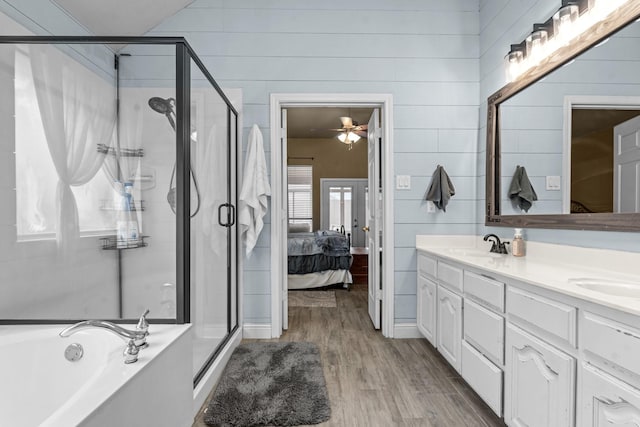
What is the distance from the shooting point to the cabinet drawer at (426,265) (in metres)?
2.49

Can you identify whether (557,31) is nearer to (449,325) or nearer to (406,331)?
(449,325)

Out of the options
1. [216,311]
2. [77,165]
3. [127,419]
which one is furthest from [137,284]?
[127,419]

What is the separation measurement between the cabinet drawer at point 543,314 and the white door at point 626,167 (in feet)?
2.14

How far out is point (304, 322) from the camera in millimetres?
3299

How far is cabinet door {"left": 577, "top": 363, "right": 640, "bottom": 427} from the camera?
954mm

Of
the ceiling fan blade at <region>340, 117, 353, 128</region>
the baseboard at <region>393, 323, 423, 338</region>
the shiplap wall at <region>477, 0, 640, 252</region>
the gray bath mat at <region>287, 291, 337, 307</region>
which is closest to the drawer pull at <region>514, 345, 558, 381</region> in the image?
the shiplap wall at <region>477, 0, 640, 252</region>

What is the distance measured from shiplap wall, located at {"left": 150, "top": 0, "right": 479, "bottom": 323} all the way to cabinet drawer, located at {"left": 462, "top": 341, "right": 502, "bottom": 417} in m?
1.00

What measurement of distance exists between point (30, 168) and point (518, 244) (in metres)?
2.91

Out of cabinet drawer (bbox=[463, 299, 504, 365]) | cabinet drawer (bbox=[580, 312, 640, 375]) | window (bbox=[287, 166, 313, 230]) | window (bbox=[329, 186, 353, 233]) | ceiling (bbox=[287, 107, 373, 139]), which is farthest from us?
window (bbox=[329, 186, 353, 233])

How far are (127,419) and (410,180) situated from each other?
8.26 feet

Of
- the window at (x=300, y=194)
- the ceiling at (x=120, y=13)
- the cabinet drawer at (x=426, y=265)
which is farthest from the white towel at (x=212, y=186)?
the window at (x=300, y=194)

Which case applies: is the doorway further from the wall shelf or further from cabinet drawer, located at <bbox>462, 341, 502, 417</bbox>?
the wall shelf

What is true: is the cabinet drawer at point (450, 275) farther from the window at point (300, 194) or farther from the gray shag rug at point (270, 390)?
the window at point (300, 194)

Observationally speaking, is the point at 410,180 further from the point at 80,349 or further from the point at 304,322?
the point at 80,349
